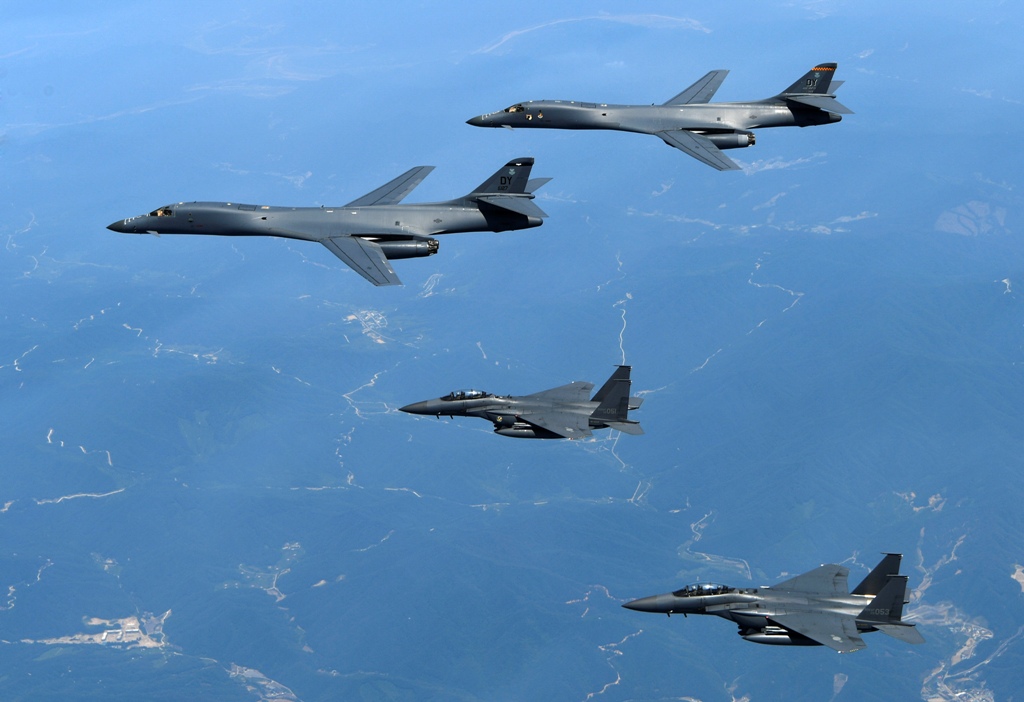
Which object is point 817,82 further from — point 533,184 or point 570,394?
point 570,394

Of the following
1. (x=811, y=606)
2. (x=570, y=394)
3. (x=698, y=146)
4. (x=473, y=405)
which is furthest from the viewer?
(x=473, y=405)

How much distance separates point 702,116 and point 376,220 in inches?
1130

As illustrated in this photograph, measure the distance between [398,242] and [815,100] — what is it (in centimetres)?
3759

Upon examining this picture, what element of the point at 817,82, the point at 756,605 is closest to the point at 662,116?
the point at 817,82

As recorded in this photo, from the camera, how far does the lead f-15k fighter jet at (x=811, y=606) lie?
75375mm

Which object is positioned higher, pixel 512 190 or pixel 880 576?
pixel 512 190

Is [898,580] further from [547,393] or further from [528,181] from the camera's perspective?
[528,181]

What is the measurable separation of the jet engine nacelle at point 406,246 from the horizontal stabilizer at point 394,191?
16.2ft

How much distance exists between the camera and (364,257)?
246 feet

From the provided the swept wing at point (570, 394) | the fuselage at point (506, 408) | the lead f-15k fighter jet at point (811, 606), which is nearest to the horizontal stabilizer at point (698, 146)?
the swept wing at point (570, 394)

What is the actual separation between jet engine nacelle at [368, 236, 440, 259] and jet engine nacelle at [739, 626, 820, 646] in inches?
1350

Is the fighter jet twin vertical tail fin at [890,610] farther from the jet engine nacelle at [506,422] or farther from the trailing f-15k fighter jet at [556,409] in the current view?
the jet engine nacelle at [506,422]

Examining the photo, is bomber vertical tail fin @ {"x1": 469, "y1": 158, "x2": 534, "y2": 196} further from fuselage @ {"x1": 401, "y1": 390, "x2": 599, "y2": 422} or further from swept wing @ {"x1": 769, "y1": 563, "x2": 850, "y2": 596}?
swept wing @ {"x1": 769, "y1": 563, "x2": 850, "y2": 596}

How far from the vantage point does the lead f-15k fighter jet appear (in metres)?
75.4
